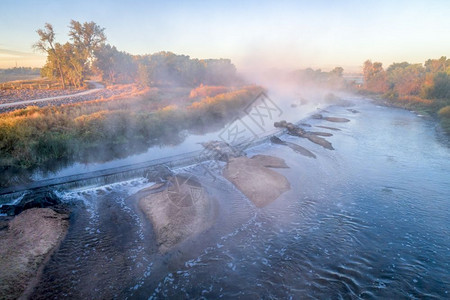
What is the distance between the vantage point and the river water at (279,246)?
7.13 metres

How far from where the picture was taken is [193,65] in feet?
172

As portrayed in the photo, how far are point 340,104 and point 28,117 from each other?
5166 cm

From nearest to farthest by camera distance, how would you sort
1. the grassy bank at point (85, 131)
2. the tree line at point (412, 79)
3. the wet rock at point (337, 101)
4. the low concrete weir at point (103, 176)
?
the low concrete weir at point (103, 176)
the grassy bank at point (85, 131)
the tree line at point (412, 79)
the wet rock at point (337, 101)

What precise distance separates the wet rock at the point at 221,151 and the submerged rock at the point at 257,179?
0.77 meters

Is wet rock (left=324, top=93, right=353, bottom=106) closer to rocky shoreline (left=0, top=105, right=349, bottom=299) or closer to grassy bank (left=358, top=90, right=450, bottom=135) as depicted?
grassy bank (left=358, top=90, right=450, bottom=135)

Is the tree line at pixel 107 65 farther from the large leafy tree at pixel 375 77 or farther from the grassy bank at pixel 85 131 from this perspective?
the large leafy tree at pixel 375 77

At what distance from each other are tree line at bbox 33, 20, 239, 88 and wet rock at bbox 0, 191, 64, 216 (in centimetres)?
3192

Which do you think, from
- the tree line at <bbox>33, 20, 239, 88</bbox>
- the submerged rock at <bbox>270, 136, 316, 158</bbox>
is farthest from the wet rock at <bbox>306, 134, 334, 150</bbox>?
the tree line at <bbox>33, 20, 239, 88</bbox>

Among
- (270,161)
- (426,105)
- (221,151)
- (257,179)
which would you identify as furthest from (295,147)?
(426,105)

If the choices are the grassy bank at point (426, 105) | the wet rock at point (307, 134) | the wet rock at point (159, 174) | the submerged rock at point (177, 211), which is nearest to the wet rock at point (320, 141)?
the wet rock at point (307, 134)

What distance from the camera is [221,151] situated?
700 inches

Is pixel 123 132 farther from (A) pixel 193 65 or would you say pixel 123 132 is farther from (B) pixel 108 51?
(A) pixel 193 65

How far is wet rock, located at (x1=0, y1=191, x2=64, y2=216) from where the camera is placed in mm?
9672

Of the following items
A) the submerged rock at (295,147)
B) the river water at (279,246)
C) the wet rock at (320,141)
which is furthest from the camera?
the wet rock at (320,141)
